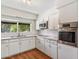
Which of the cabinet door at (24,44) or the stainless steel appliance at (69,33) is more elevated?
the stainless steel appliance at (69,33)

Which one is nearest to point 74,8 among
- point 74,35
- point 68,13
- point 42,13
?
point 68,13

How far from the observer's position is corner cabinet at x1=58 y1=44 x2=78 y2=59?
1970 mm

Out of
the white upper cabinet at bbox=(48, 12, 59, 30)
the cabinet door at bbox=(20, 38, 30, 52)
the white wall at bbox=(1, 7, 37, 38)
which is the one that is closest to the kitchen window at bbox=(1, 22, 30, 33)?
the white wall at bbox=(1, 7, 37, 38)

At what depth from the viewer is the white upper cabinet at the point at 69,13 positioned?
2050 millimetres

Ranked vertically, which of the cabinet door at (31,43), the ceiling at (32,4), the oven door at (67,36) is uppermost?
the ceiling at (32,4)

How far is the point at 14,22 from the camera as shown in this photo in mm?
4273

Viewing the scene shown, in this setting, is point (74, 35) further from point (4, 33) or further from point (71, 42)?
point (4, 33)

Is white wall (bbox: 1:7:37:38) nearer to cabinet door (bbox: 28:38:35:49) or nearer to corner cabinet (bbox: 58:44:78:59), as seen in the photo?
cabinet door (bbox: 28:38:35:49)

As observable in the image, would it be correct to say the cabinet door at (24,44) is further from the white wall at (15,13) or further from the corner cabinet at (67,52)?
the corner cabinet at (67,52)

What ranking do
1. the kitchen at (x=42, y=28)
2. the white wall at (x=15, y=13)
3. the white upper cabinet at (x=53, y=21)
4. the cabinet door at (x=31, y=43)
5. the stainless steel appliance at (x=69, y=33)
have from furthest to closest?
the cabinet door at (x=31, y=43)
the white wall at (x=15, y=13)
the white upper cabinet at (x=53, y=21)
the kitchen at (x=42, y=28)
the stainless steel appliance at (x=69, y=33)

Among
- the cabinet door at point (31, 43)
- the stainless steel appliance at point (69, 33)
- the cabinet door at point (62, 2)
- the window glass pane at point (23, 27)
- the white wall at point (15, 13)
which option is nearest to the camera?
the stainless steel appliance at point (69, 33)

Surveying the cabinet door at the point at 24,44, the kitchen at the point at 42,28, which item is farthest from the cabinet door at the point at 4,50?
the cabinet door at the point at 24,44

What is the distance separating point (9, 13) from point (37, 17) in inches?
76.6

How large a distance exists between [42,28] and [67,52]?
233 centimetres
